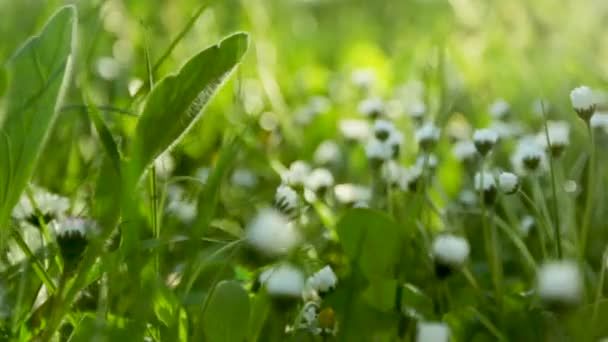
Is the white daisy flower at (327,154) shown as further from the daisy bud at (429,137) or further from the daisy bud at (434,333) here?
the daisy bud at (434,333)

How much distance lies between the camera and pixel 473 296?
3.32ft

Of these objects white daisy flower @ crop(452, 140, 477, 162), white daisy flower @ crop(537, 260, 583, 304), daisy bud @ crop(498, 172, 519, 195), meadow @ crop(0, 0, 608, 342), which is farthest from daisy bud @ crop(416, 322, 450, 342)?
white daisy flower @ crop(452, 140, 477, 162)

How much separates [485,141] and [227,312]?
1.15 feet

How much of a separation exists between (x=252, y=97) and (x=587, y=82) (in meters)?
0.64

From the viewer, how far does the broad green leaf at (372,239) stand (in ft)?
3.13

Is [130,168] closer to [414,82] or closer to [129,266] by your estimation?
[129,266]

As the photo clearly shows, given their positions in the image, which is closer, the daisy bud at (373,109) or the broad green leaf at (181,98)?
the broad green leaf at (181,98)

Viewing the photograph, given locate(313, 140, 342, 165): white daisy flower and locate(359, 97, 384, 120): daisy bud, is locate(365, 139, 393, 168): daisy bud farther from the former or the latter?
locate(313, 140, 342, 165): white daisy flower

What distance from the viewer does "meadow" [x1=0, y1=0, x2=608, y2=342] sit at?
2.63ft

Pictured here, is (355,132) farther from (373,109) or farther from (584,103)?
(584,103)

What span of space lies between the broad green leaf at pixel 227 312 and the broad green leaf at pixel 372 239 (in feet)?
0.63

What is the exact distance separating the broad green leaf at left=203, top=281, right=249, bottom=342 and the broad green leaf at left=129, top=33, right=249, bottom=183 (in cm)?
13

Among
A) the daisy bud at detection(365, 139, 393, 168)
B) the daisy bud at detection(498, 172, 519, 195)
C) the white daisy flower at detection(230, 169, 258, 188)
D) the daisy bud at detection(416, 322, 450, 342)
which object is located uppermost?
the white daisy flower at detection(230, 169, 258, 188)

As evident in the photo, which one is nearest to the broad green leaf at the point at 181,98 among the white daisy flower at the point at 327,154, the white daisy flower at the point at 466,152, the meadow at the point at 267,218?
the meadow at the point at 267,218
